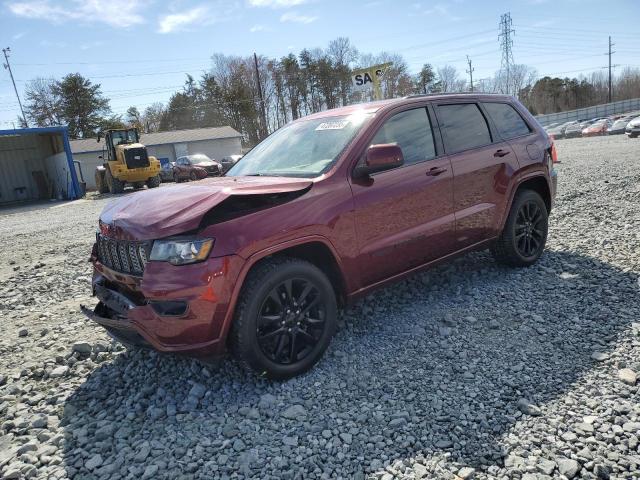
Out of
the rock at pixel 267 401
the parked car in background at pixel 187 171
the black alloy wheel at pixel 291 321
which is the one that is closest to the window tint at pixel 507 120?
the black alloy wheel at pixel 291 321

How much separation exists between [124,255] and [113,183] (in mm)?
22370

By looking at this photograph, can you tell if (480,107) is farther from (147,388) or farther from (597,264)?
(147,388)

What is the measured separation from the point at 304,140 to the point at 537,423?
108 inches

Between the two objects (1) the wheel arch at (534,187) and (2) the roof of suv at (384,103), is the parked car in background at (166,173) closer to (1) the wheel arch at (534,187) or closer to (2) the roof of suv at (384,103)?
(2) the roof of suv at (384,103)

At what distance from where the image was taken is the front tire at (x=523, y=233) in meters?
4.57

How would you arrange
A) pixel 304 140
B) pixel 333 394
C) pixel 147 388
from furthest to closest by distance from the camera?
pixel 304 140
pixel 147 388
pixel 333 394

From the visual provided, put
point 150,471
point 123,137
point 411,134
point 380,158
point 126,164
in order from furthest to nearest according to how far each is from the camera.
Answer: point 123,137 → point 126,164 → point 411,134 → point 380,158 → point 150,471

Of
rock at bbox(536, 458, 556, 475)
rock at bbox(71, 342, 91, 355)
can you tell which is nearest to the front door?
rock at bbox(536, 458, 556, 475)

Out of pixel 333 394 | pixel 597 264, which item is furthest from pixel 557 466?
pixel 597 264

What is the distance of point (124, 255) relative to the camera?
302 centimetres

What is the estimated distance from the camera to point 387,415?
2688mm

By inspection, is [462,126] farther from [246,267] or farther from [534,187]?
[246,267]

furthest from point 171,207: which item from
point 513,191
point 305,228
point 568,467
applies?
point 513,191

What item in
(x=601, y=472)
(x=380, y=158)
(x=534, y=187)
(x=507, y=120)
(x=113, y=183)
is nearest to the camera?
(x=601, y=472)
